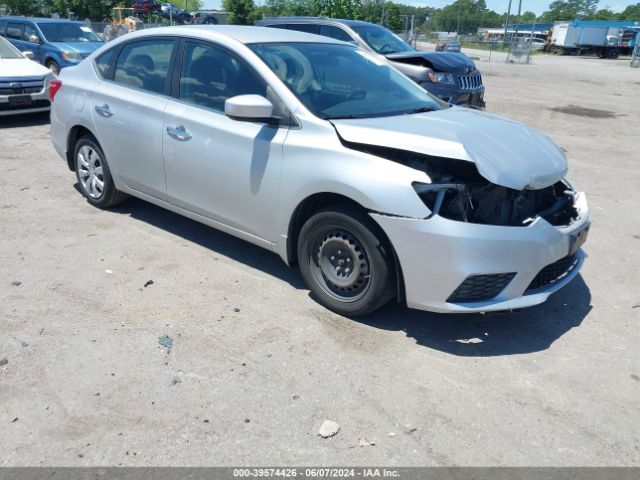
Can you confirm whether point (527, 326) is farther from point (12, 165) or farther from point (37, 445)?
point (12, 165)

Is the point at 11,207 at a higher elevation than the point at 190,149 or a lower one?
lower

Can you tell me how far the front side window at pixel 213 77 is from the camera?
4133 millimetres

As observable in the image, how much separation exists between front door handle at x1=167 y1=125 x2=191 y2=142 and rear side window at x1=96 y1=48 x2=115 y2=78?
1340 millimetres

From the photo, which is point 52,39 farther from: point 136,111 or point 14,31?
point 136,111

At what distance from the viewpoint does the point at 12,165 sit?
7.42 metres

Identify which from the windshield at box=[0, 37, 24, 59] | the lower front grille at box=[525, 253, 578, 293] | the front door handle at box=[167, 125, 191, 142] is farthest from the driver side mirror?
the windshield at box=[0, 37, 24, 59]

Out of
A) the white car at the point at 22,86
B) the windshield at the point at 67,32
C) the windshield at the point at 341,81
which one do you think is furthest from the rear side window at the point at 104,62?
the windshield at the point at 67,32

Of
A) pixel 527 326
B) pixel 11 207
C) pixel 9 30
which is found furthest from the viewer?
pixel 9 30

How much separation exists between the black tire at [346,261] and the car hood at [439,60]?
696 centimetres

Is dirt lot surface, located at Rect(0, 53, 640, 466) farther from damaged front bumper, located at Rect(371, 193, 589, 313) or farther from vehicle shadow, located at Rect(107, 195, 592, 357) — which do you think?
damaged front bumper, located at Rect(371, 193, 589, 313)

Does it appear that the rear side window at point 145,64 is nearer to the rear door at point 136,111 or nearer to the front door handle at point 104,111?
the rear door at point 136,111

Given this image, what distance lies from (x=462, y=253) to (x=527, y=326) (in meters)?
0.99

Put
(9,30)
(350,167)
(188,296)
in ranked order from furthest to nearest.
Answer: (9,30) → (188,296) → (350,167)

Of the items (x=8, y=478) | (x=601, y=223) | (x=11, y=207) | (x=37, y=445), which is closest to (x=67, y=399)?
(x=37, y=445)
